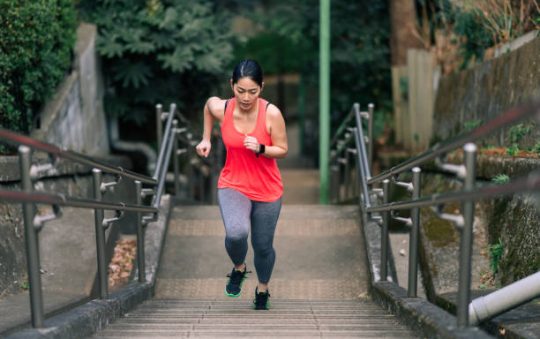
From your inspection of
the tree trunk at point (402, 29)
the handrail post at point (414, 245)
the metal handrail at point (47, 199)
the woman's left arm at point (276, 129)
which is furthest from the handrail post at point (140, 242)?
the tree trunk at point (402, 29)

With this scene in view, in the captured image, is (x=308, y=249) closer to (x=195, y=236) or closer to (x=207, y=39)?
(x=195, y=236)

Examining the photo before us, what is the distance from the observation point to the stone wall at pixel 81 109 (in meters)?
7.94

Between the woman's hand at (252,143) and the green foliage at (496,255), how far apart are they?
2148mm

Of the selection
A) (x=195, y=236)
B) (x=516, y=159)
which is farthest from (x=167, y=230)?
(x=516, y=159)

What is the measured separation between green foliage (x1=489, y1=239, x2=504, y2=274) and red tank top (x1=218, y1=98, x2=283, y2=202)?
175cm

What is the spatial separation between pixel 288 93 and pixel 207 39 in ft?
45.0

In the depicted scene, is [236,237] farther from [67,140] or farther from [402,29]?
[402,29]

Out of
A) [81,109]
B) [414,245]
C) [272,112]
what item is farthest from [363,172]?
[81,109]

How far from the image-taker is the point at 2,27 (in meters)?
5.94

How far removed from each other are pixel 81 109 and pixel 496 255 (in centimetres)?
558

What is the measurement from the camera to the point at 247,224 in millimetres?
4652

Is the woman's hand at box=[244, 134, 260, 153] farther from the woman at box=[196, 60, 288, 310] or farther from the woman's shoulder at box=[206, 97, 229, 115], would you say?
the woman's shoulder at box=[206, 97, 229, 115]

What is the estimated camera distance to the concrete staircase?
4188mm

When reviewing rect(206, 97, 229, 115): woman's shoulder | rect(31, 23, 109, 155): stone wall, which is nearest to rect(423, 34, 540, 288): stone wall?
rect(206, 97, 229, 115): woman's shoulder
